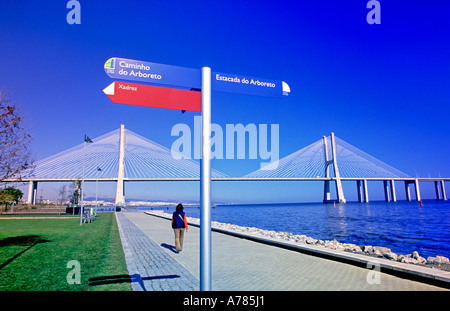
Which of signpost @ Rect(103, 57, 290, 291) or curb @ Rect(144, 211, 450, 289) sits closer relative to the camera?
signpost @ Rect(103, 57, 290, 291)

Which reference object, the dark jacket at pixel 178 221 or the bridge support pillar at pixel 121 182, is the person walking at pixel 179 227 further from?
the bridge support pillar at pixel 121 182

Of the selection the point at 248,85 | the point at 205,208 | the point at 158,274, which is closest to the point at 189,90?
the point at 248,85

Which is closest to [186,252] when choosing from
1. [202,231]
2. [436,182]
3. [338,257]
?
[338,257]

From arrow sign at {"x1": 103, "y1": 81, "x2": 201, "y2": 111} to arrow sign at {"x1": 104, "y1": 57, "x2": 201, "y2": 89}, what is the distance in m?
0.07

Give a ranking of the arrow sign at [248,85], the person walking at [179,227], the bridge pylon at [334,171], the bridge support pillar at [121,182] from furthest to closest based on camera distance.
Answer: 1. the bridge pylon at [334,171]
2. the bridge support pillar at [121,182]
3. the person walking at [179,227]
4. the arrow sign at [248,85]

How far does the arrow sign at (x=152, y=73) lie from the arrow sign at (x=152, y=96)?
0.07m

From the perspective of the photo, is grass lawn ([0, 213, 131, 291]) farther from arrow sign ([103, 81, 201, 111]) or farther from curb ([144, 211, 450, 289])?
curb ([144, 211, 450, 289])

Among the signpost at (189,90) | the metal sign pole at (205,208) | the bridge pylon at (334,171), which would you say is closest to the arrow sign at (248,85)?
the signpost at (189,90)

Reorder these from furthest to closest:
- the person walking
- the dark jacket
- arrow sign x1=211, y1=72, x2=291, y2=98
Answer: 1. the dark jacket
2. the person walking
3. arrow sign x1=211, y1=72, x2=291, y2=98

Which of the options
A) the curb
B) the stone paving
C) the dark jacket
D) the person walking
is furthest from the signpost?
the dark jacket

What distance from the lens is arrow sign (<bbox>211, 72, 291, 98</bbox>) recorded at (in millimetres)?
2963

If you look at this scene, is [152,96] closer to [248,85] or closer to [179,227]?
[248,85]

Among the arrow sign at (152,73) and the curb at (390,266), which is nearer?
the arrow sign at (152,73)

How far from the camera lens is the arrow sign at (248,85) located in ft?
9.72
